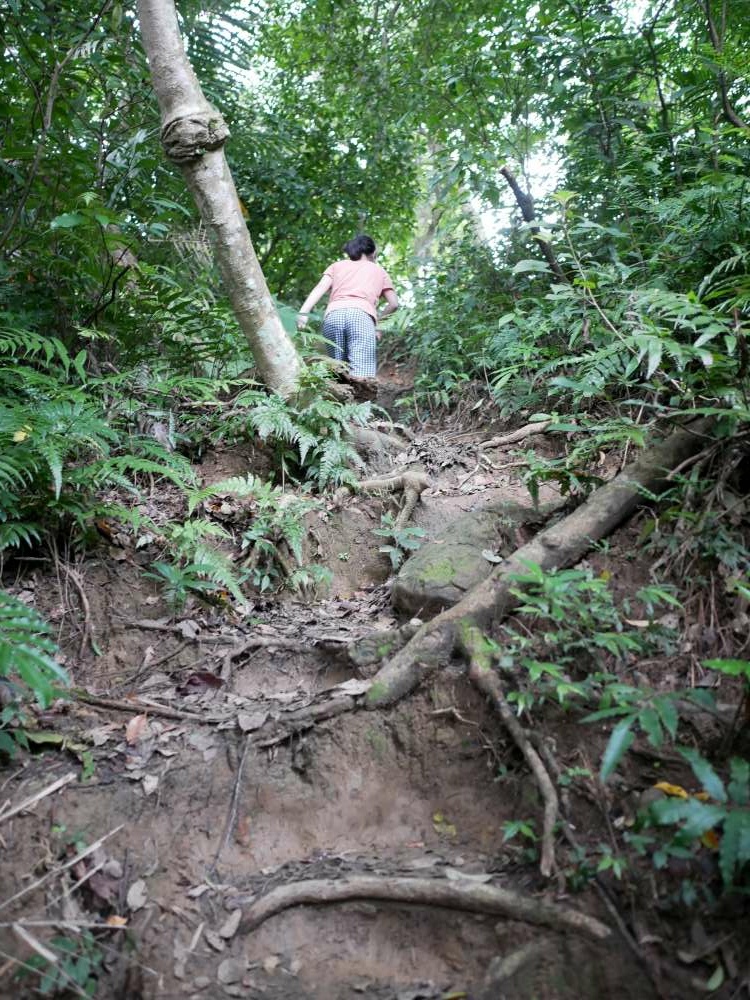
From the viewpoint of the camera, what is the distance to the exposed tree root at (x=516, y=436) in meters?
5.66

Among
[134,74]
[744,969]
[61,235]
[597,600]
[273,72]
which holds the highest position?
[273,72]

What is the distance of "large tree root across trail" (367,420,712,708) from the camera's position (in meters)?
3.11

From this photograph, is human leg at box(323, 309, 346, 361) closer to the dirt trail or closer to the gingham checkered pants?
the gingham checkered pants

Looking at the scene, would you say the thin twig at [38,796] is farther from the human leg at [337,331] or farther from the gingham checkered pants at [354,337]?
the human leg at [337,331]

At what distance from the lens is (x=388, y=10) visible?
9391 mm

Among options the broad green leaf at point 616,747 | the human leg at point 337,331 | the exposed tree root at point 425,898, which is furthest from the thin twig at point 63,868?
the human leg at point 337,331

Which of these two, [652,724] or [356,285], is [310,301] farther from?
[652,724]

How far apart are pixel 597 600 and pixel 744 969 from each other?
4.42 feet

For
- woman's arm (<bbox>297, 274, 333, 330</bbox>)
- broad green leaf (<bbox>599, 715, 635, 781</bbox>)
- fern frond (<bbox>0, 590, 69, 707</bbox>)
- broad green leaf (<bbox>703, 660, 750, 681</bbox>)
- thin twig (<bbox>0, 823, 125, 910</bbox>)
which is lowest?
thin twig (<bbox>0, 823, 125, 910</bbox>)

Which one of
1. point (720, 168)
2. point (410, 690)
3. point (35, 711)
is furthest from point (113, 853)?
point (720, 168)

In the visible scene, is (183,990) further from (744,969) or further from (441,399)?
(441,399)

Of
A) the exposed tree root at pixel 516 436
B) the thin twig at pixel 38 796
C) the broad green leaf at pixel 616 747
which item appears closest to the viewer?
the broad green leaf at pixel 616 747

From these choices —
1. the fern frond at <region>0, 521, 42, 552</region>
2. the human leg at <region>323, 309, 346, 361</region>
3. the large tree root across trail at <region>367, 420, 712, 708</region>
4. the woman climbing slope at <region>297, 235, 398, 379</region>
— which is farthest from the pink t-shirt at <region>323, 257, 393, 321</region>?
the fern frond at <region>0, 521, 42, 552</region>

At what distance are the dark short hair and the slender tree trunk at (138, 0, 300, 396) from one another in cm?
225
